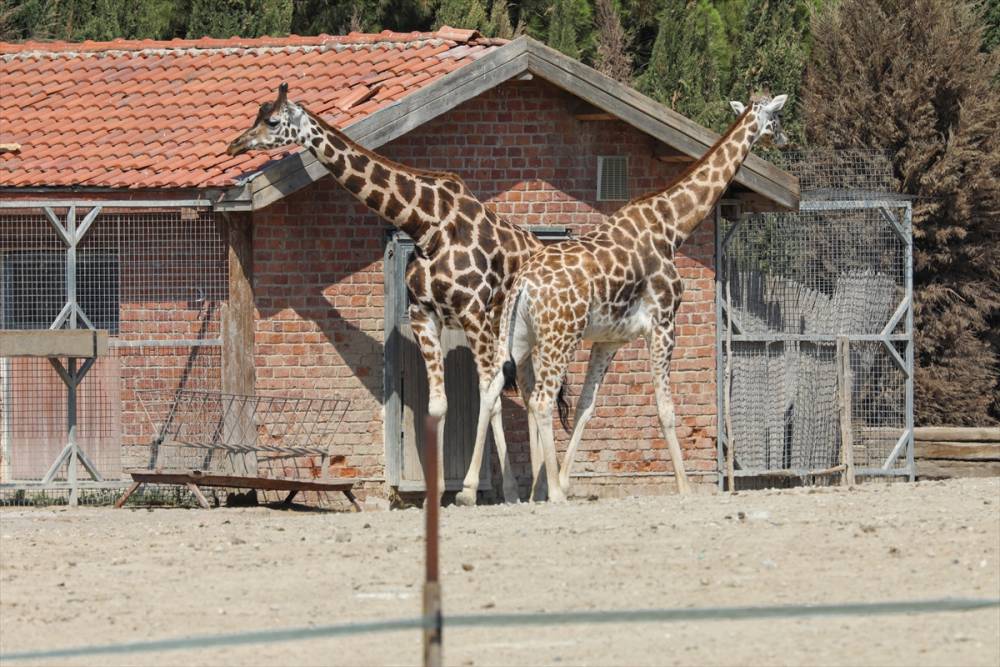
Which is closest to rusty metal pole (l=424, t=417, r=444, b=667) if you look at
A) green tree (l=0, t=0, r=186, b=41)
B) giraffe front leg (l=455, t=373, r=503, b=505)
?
giraffe front leg (l=455, t=373, r=503, b=505)

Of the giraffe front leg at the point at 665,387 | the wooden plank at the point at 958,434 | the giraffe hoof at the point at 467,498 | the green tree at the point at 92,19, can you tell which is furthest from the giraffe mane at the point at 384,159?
the green tree at the point at 92,19

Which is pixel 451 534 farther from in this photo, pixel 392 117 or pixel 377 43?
pixel 377 43

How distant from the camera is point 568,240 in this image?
1453 centimetres

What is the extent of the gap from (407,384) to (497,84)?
2684 mm

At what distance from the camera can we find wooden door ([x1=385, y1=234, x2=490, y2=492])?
15.1 metres

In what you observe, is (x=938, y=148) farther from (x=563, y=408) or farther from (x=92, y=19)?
(x=92, y=19)

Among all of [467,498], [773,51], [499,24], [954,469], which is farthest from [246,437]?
[773,51]

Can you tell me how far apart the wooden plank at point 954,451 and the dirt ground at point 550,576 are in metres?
3.87

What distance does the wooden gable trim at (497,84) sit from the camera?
14484 millimetres

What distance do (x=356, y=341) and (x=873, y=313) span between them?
486 centimetres

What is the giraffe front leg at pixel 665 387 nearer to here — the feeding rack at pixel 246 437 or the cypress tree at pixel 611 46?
the feeding rack at pixel 246 437

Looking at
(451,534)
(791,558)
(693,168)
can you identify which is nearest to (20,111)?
(693,168)

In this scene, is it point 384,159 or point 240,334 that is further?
point 240,334

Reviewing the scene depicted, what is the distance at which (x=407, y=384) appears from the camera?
15.1 meters
